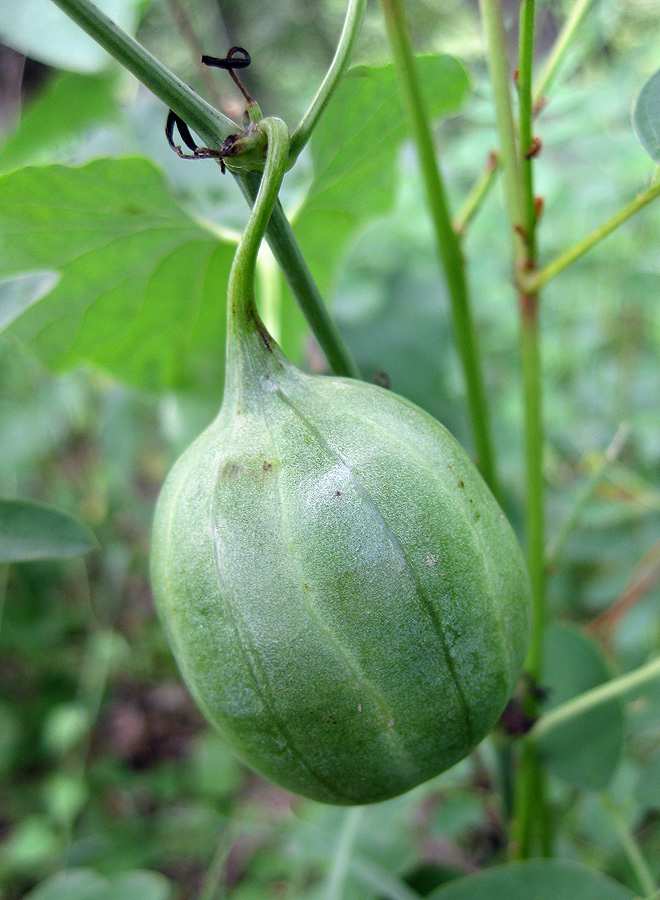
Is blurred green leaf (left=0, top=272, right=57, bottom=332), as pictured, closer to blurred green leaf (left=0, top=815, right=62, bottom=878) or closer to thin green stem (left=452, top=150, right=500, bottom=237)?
thin green stem (left=452, top=150, right=500, bottom=237)

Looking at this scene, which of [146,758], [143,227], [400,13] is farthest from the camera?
[146,758]

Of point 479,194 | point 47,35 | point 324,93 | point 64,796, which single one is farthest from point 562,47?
point 64,796

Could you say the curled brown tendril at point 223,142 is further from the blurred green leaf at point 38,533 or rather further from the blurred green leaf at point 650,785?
the blurred green leaf at point 650,785

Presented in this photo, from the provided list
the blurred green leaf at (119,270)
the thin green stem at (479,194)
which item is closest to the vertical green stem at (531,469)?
the thin green stem at (479,194)

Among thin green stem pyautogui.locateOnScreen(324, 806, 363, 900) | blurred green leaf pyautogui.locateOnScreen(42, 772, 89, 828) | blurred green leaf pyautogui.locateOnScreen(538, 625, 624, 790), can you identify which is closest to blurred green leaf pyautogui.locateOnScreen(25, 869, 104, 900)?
thin green stem pyautogui.locateOnScreen(324, 806, 363, 900)

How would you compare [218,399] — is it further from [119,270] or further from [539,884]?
[539,884]

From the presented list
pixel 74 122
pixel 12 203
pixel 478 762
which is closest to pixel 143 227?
pixel 12 203

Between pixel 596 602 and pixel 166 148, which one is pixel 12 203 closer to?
pixel 166 148
